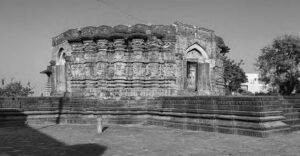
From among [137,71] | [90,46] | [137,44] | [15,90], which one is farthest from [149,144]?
[15,90]

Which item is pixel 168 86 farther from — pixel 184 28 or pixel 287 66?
pixel 287 66

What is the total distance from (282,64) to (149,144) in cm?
2922

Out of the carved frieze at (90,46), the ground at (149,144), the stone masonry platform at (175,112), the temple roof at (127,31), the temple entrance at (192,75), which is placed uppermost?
the temple roof at (127,31)

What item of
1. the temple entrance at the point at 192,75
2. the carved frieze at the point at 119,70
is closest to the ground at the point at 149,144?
the carved frieze at the point at 119,70

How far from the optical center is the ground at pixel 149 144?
6430mm

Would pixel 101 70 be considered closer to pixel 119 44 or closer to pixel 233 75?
pixel 119 44

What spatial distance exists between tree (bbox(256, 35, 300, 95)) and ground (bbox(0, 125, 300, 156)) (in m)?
26.7

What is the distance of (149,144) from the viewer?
24.6 ft

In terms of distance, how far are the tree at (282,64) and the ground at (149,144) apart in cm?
2665

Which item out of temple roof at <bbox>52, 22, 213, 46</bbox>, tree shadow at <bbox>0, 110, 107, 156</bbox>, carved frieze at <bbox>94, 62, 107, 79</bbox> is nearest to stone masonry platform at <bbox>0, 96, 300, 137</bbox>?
carved frieze at <bbox>94, 62, 107, 79</bbox>

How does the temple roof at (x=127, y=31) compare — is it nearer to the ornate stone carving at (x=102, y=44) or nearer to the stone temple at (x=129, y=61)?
the stone temple at (x=129, y=61)

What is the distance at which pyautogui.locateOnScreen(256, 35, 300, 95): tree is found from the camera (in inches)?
1303

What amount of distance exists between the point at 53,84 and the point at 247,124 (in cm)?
1015

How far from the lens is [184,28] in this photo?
13562 millimetres
